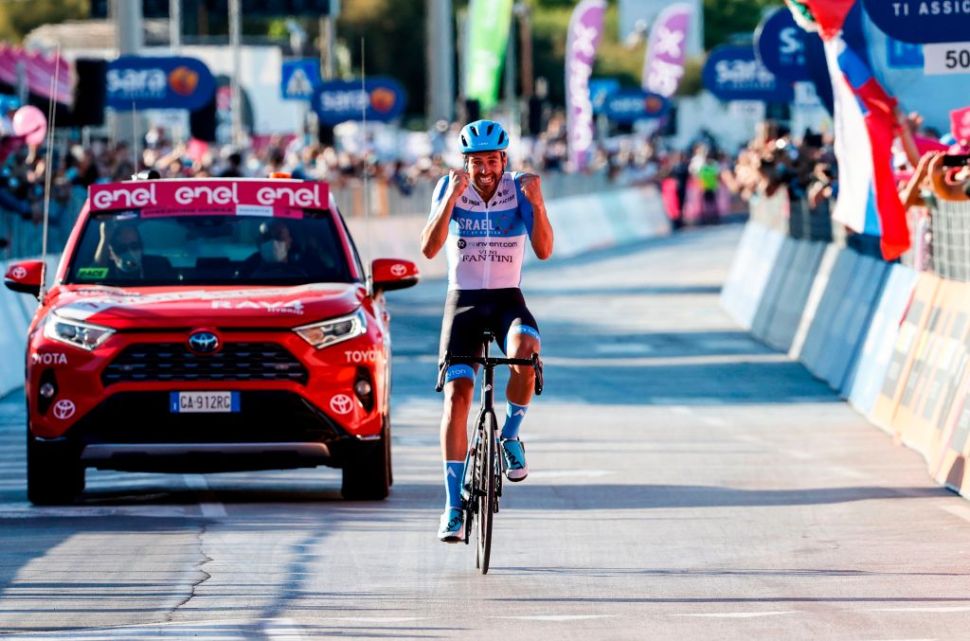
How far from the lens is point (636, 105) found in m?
67.2

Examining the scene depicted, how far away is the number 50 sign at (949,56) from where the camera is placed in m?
15.6

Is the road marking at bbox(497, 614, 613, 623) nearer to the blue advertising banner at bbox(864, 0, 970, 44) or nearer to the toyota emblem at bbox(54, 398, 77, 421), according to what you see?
the toyota emblem at bbox(54, 398, 77, 421)

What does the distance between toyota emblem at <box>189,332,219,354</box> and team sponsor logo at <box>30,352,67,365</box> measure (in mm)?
Answer: 701

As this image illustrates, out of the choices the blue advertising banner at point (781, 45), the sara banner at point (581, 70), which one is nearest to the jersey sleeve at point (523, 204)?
the blue advertising banner at point (781, 45)

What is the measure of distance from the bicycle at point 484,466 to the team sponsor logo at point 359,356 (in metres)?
2.38

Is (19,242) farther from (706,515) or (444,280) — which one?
(444,280)

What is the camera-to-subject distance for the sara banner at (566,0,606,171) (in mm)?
60875

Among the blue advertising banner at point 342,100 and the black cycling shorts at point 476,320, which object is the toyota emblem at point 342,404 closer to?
the black cycling shorts at point 476,320

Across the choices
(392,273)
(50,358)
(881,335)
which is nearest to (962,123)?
(881,335)

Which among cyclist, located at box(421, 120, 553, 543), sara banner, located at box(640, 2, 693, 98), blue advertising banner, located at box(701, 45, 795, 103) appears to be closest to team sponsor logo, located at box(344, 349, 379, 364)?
cyclist, located at box(421, 120, 553, 543)

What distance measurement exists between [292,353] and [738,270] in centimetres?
2095

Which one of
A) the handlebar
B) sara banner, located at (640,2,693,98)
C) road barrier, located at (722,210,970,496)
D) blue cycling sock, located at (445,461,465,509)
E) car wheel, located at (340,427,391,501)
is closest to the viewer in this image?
the handlebar

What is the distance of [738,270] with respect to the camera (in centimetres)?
3441

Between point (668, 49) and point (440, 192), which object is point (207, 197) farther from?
point (668, 49)
